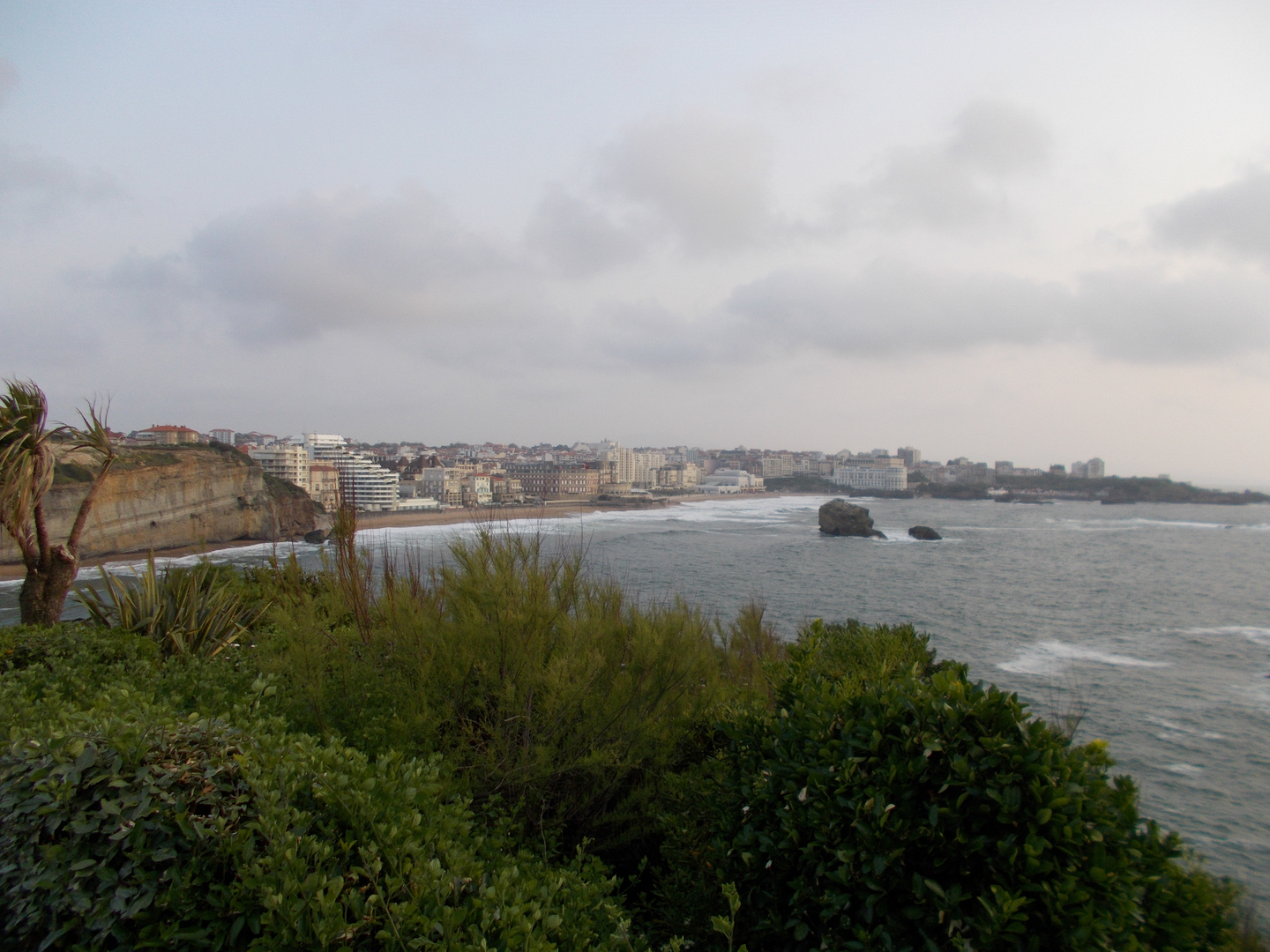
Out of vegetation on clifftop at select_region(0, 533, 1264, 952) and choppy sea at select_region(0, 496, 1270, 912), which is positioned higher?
vegetation on clifftop at select_region(0, 533, 1264, 952)

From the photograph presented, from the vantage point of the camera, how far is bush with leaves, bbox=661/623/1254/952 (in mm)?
1779

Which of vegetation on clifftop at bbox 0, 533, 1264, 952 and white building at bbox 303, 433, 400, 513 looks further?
white building at bbox 303, 433, 400, 513

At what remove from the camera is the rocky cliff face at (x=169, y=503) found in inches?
1332

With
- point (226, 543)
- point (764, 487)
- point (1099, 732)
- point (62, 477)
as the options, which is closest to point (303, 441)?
point (226, 543)

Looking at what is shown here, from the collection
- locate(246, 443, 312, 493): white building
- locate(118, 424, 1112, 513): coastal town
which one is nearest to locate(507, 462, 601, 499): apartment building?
locate(118, 424, 1112, 513): coastal town

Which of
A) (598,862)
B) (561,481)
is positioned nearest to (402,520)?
(561,481)

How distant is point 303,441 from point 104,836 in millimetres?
109836

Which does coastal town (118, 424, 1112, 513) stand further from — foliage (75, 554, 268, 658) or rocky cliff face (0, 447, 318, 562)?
foliage (75, 554, 268, 658)

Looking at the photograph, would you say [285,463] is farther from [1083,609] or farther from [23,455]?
[23,455]

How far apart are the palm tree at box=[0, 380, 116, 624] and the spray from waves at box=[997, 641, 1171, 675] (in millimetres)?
18539

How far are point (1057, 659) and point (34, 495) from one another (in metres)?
21.6

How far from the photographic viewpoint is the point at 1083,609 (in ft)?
86.2

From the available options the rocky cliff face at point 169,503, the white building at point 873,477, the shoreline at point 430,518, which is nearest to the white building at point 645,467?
the shoreline at point 430,518

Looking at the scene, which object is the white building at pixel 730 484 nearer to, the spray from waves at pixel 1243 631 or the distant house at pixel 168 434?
the distant house at pixel 168 434
